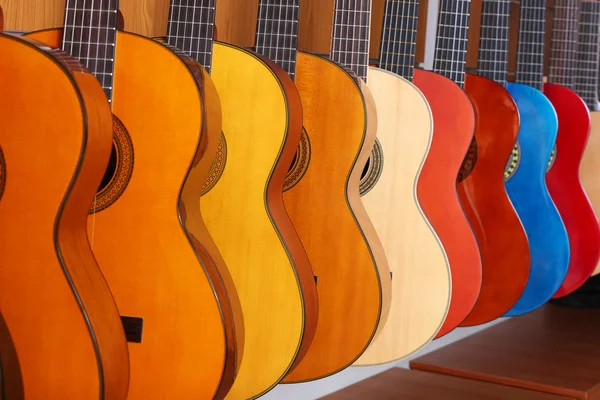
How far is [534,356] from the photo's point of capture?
2990 millimetres

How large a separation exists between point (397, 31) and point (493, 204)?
0.58 metres

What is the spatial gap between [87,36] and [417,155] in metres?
0.90

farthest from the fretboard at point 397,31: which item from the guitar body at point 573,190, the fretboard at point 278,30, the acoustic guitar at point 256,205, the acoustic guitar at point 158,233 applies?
the acoustic guitar at point 158,233

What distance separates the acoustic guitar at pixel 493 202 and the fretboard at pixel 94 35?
1251mm

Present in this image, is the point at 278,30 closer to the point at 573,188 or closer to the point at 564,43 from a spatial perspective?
the point at 573,188

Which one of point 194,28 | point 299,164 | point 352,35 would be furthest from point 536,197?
point 194,28

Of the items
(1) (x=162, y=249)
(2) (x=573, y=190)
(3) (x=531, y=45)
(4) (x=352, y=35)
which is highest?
(3) (x=531, y=45)

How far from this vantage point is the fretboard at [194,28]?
175cm

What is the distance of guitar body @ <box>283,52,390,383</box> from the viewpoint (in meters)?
1.88

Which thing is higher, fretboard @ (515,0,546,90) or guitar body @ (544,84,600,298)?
fretboard @ (515,0,546,90)

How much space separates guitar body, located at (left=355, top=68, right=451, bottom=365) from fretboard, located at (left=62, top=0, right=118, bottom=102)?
76cm

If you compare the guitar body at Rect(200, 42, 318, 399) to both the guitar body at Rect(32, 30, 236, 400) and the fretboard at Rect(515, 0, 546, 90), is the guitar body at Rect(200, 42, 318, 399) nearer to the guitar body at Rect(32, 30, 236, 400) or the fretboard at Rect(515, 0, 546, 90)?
the guitar body at Rect(32, 30, 236, 400)

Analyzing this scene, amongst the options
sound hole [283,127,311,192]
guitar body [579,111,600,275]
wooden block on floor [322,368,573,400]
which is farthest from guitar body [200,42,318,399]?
guitar body [579,111,600,275]

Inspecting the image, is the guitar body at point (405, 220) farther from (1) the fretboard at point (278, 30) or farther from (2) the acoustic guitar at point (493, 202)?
(2) the acoustic guitar at point (493, 202)
